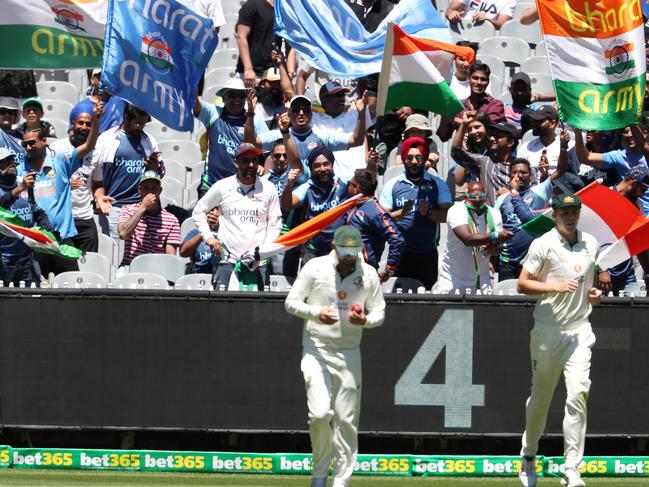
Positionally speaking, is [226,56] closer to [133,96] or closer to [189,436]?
[133,96]

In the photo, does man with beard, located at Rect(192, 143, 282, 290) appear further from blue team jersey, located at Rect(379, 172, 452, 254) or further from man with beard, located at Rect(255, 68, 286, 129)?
man with beard, located at Rect(255, 68, 286, 129)

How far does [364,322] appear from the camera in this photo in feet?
31.6

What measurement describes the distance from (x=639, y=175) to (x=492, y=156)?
1839 millimetres

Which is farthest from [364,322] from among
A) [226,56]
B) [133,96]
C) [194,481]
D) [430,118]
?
[226,56]

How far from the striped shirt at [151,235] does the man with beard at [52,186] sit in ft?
1.74

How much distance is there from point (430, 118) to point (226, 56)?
11.1ft

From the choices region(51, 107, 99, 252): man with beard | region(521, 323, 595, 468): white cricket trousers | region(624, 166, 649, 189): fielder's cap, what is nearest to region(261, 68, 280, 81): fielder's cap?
region(51, 107, 99, 252): man with beard

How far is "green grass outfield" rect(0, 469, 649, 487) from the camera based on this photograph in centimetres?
1088

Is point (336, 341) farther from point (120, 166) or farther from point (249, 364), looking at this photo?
point (120, 166)

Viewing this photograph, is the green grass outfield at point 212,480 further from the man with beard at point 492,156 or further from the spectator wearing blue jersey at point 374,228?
the man with beard at point 492,156

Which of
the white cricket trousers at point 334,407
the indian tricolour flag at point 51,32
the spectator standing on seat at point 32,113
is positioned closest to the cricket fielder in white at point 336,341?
the white cricket trousers at point 334,407

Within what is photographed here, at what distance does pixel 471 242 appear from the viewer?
1231 cm

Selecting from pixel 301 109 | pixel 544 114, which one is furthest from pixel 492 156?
pixel 301 109

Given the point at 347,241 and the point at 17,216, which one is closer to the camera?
the point at 347,241
